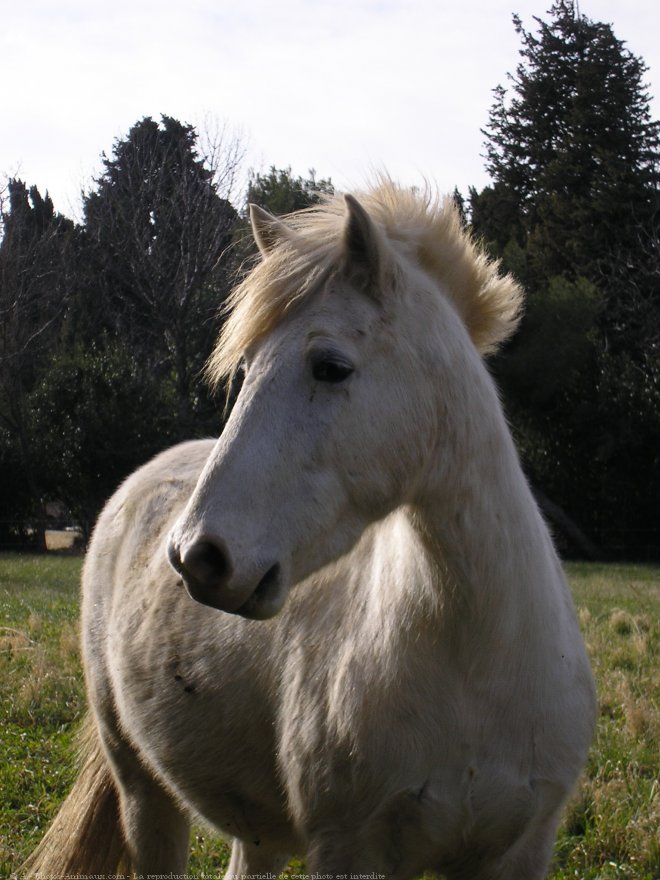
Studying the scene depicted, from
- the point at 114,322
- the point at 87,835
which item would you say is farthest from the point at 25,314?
the point at 87,835

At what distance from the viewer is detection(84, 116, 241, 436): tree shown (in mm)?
22625

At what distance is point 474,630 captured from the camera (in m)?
2.22

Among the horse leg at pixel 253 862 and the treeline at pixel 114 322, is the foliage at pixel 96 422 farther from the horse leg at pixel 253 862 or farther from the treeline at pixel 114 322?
the horse leg at pixel 253 862

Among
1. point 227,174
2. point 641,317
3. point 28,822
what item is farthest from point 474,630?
point 227,174

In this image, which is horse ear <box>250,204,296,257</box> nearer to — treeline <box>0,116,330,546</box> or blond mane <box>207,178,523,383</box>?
blond mane <box>207,178,523,383</box>

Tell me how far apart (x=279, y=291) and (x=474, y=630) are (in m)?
0.97

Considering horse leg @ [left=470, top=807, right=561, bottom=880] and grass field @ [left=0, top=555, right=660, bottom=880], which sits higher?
horse leg @ [left=470, top=807, right=561, bottom=880]

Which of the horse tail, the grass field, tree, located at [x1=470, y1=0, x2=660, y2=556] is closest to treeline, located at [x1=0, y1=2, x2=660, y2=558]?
tree, located at [x1=470, y1=0, x2=660, y2=556]

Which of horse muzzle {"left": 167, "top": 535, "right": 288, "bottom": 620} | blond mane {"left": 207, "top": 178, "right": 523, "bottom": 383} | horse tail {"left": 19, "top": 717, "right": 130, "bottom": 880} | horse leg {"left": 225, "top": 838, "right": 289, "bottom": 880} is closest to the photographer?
horse muzzle {"left": 167, "top": 535, "right": 288, "bottom": 620}

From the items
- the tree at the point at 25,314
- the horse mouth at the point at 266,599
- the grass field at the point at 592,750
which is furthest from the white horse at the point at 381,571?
the tree at the point at 25,314

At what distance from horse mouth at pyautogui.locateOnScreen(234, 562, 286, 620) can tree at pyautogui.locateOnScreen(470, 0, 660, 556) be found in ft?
60.8

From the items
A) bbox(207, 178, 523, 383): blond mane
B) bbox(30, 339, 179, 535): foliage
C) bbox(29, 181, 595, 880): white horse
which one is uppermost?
bbox(207, 178, 523, 383): blond mane

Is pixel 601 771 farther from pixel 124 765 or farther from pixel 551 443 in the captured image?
pixel 551 443

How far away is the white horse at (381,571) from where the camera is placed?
6.48 ft
